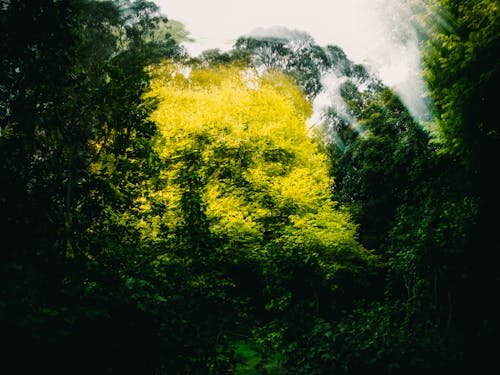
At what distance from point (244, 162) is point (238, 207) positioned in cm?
298

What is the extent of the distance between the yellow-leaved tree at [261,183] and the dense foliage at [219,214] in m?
0.12

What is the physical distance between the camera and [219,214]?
14539 millimetres

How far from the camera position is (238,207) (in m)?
16.1

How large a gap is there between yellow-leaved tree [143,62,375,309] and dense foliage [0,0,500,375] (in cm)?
12

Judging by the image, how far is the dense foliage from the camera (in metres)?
3.28

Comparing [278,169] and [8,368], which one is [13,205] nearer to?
[8,368]

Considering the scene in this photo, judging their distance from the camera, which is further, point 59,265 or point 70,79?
point 70,79

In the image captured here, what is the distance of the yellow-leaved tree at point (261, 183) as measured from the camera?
47.6ft

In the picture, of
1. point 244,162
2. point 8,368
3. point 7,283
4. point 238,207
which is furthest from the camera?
point 244,162

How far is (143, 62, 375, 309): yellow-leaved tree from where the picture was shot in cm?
1451

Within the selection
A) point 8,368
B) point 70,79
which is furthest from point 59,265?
point 70,79

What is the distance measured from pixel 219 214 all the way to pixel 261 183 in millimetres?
3393

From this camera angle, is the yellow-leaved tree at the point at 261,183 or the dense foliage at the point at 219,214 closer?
the dense foliage at the point at 219,214

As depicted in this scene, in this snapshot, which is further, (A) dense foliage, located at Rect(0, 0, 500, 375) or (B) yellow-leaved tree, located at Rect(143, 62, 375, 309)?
(B) yellow-leaved tree, located at Rect(143, 62, 375, 309)
